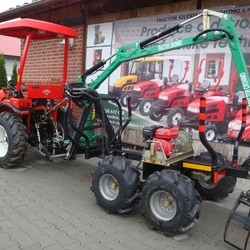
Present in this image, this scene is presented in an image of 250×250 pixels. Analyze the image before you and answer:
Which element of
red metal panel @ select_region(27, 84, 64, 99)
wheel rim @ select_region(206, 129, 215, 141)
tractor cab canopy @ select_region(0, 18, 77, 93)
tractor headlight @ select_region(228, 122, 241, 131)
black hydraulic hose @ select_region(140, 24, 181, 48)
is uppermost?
tractor cab canopy @ select_region(0, 18, 77, 93)

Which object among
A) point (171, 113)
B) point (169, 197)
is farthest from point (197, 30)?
point (169, 197)

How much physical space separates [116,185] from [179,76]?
2.74m

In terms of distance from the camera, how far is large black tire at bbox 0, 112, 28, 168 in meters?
5.20

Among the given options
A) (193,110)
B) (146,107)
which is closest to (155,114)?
(146,107)

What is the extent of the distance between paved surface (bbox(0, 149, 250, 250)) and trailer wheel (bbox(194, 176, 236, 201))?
0.11 metres

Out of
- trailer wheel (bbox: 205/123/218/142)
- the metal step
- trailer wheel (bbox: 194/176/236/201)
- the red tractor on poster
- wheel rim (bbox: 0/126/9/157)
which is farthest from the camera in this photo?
the red tractor on poster

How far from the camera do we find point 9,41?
2744cm

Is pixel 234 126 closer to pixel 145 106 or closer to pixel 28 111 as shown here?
pixel 145 106

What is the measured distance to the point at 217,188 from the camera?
14.3 feet

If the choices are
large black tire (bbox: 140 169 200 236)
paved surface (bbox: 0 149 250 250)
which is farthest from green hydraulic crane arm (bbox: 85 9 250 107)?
paved surface (bbox: 0 149 250 250)

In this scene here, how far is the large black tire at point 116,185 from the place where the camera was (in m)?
3.64

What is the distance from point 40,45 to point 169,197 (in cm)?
653

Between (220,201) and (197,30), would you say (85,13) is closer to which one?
(197,30)

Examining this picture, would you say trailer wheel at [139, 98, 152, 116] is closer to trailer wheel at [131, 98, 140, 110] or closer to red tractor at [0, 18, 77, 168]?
trailer wheel at [131, 98, 140, 110]
